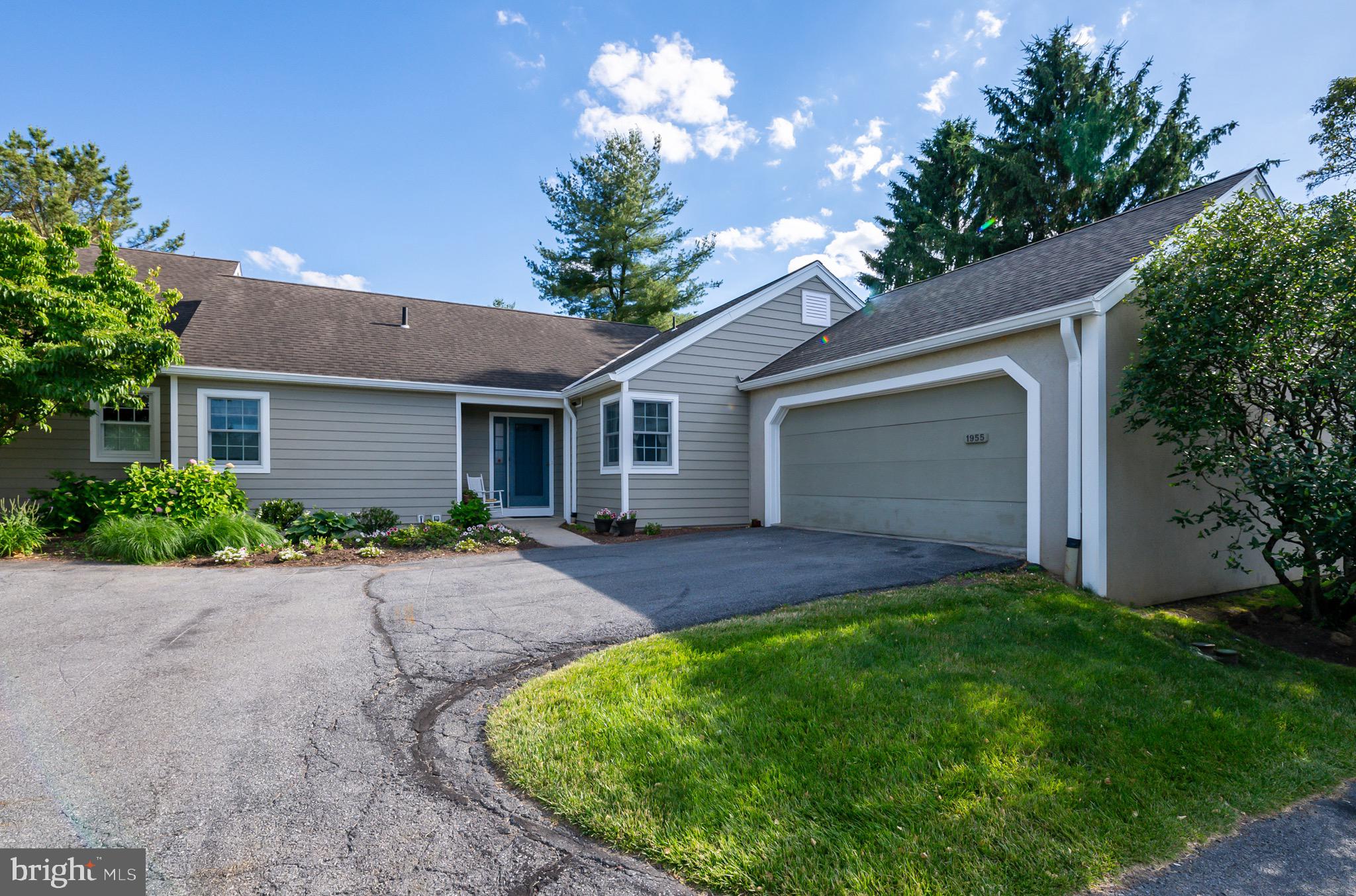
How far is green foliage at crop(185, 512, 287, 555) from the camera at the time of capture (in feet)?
27.4

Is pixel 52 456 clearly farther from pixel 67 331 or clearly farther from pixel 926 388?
pixel 926 388

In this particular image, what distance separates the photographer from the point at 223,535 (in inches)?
331

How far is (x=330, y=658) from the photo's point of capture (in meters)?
4.40

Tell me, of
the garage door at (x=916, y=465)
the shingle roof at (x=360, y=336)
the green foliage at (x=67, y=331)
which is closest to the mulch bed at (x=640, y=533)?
the garage door at (x=916, y=465)

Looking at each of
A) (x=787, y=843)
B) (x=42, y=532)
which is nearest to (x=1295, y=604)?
(x=787, y=843)

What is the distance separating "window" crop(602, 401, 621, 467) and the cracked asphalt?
4.04 meters

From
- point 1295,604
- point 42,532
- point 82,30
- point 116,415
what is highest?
point 82,30

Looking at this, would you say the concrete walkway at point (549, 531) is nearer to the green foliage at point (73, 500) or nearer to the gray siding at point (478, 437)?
the gray siding at point (478, 437)

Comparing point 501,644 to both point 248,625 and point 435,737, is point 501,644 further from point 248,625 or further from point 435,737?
point 248,625

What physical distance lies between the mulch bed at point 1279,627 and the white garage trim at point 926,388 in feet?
5.44

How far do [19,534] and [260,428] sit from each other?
3.17 metres

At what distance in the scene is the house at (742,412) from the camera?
6.77 meters

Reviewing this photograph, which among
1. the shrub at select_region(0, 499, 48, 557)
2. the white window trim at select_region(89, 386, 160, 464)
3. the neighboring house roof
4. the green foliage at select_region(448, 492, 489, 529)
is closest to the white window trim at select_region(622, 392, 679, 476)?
the neighboring house roof

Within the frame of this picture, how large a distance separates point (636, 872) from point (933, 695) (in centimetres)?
204
